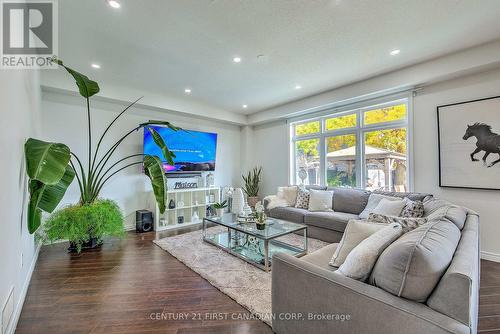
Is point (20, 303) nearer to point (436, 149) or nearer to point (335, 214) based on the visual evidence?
point (335, 214)

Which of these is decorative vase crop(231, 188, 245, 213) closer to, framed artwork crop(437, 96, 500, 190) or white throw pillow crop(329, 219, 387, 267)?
white throw pillow crop(329, 219, 387, 267)

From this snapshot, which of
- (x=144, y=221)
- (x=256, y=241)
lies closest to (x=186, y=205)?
(x=144, y=221)

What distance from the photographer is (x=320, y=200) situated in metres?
4.24

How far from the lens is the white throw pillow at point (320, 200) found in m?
4.18

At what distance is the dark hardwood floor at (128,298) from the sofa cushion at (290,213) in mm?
2161

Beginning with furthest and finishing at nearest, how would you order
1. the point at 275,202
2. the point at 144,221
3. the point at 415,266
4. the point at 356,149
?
the point at 275,202
the point at 356,149
the point at 144,221
the point at 415,266

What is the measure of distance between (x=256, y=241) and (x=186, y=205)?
2328 millimetres

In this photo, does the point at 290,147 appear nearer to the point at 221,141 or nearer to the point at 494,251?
the point at 221,141

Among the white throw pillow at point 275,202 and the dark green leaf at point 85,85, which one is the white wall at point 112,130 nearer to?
the dark green leaf at point 85,85

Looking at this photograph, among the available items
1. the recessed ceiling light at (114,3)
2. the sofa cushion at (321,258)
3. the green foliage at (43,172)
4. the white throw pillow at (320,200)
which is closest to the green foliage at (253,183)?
the white throw pillow at (320,200)

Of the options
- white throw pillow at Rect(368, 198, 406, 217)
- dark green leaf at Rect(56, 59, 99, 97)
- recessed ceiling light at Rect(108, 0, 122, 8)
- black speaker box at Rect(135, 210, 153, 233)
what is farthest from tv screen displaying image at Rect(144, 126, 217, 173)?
white throw pillow at Rect(368, 198, 406, 217)

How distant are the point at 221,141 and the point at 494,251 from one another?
5.61 meters

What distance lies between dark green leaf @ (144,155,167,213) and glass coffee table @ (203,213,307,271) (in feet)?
2.85

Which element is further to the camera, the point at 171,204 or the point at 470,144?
the point at 171,204
